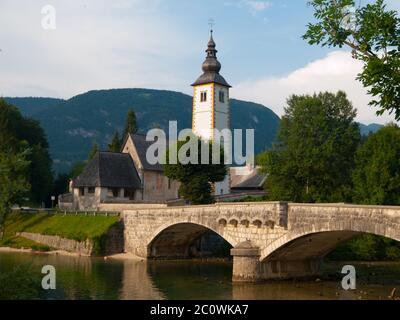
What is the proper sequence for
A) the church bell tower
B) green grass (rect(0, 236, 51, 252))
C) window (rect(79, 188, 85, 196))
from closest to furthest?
1. green grass (rect(0, 236, 51, 252))
2. window (rect(79, 188, 85, 196))
3. the church bell tower

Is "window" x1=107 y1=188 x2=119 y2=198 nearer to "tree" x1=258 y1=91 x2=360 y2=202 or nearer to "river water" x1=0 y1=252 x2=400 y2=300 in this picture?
"river water" x1=0 y1=252 x2=400 y2=300

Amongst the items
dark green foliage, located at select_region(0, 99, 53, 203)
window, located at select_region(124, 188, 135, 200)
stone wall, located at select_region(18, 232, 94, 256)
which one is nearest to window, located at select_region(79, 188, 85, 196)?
window, located at select_region(124, 188, 135, 200)

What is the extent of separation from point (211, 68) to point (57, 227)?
29.9 m

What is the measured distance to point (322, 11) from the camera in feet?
42.3

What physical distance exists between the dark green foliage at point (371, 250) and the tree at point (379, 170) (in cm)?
356

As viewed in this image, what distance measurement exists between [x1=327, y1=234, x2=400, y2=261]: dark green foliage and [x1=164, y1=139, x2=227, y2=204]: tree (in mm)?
14476

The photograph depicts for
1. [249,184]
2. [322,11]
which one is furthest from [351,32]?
[249,184]

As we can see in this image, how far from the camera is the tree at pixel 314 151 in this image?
2244 inches

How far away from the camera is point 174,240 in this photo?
177 feet

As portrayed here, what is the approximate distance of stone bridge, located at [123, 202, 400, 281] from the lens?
103ft

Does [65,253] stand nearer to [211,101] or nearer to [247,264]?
[247,264]

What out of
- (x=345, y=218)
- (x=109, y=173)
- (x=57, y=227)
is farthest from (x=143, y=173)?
(x=345, y=218)

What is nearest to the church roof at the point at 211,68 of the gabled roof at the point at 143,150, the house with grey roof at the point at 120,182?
the gabled roof at the point at 143,150
